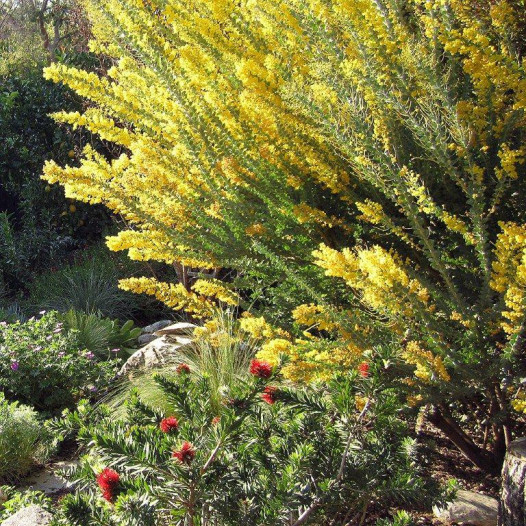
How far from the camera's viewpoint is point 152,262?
7469mm

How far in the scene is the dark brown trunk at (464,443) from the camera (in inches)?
107

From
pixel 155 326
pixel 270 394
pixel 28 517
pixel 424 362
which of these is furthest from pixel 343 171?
pixel 155 326

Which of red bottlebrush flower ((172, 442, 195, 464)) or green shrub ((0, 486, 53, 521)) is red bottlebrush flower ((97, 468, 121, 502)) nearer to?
red bottlebrush flower ((172, 442, 195, 464))

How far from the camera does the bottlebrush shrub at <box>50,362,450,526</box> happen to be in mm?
1877

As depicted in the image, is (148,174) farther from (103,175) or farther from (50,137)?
(50,137)

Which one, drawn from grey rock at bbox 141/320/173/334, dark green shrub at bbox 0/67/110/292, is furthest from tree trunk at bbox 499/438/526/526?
dark green shrub at bbox 0/67/110/292

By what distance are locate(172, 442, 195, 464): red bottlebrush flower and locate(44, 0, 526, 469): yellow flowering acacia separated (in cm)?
65

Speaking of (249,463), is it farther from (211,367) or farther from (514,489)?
(211,367)

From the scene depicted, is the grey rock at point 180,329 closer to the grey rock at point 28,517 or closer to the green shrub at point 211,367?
the green shrub at point 211,367

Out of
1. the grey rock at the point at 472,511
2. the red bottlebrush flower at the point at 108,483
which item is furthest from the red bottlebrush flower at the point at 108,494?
the grey rock at the point at 472,511

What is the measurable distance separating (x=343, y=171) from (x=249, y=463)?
1.20m

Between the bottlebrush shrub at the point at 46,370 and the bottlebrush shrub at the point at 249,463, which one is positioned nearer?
the bottlebrush shrub at the point at 249,463

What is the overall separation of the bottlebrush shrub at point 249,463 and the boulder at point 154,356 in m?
2.61

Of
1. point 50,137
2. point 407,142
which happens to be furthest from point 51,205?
point 407,142
